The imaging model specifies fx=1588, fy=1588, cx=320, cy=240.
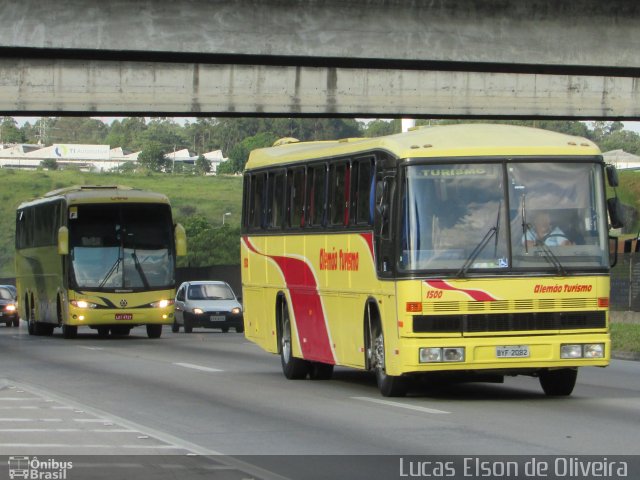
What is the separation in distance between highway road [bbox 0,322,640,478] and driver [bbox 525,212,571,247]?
1.73 m

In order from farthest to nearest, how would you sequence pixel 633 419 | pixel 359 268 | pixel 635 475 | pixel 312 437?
pixel 359 268, pixel 633 419, pixel 312 437, pixel 635 475

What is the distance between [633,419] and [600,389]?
4337mm

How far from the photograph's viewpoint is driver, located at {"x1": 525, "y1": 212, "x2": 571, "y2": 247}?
16.9 m

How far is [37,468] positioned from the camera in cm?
1116

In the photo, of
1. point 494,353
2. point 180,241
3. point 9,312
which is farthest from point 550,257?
point 9,312

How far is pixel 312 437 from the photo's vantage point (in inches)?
540

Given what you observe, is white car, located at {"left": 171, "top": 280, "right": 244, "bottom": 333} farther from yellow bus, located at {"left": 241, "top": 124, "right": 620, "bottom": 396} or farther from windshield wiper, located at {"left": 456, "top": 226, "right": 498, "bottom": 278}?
windshield wiper, located at {"left": 456, "top": 226, "right": 498, "bottom": 278}

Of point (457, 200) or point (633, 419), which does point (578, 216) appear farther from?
point (633, 419)

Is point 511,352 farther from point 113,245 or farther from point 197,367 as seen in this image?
point 113,245

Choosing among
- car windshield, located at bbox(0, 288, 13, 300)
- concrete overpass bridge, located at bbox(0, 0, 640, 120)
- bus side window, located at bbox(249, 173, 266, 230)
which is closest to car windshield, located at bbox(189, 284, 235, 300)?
car windshield, located at bbox(0, 288, 13, 300)

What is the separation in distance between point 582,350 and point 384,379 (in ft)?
7.56

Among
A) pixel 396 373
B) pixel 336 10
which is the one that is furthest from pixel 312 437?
pixel 336 10

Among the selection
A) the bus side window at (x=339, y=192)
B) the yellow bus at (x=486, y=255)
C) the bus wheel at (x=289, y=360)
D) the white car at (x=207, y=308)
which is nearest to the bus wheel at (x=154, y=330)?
the white car at (x=207, y=308)

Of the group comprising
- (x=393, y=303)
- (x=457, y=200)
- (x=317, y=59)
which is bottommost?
(x=393, y=303)
